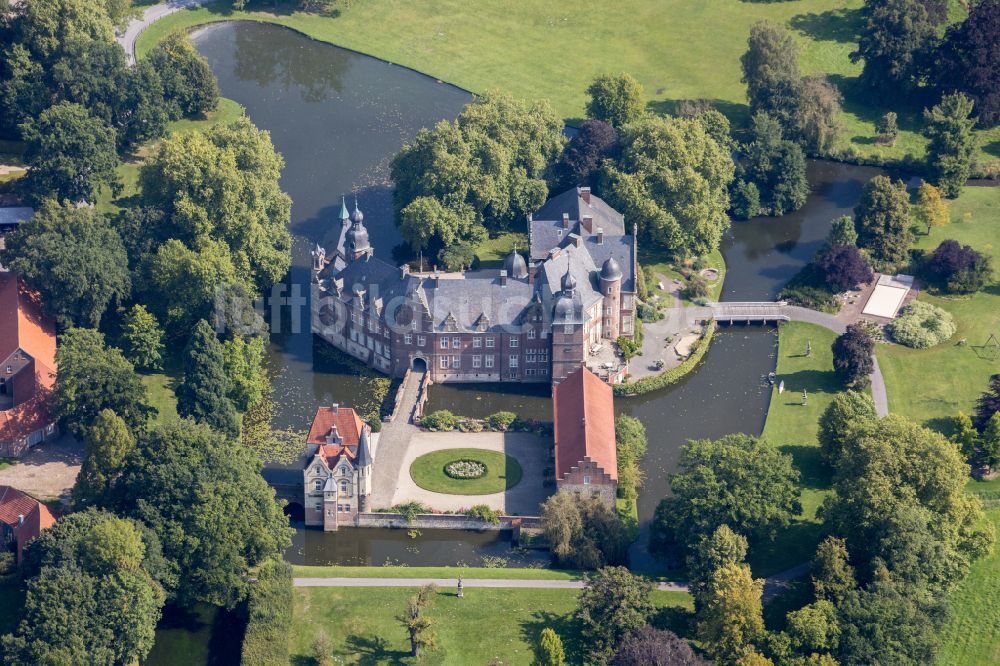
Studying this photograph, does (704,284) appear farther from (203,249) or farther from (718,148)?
(203,249)

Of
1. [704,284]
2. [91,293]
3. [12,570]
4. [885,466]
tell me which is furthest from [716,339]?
[12,570]

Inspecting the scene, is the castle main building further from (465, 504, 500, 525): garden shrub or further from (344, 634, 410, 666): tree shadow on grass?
(344, 634, 410, 666): tree shadow on grass

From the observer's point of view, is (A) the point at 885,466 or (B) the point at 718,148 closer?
(A) the point at 885,466

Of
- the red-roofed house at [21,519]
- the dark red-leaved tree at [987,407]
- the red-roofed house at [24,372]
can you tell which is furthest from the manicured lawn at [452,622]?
the dark red-leaved tree at [987,407]

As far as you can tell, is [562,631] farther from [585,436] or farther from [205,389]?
[205,389]

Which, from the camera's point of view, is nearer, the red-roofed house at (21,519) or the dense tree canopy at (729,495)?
the red-roofed house at (21,519)

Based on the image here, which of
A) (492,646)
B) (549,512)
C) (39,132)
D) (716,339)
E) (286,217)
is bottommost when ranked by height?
(492,646)

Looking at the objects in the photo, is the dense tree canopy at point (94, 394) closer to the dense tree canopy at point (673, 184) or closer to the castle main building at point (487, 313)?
the castle main building at point (487, 313)
